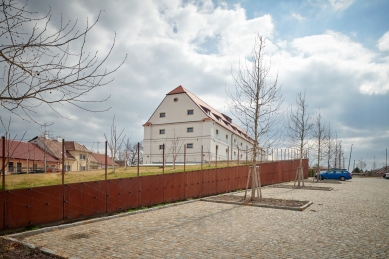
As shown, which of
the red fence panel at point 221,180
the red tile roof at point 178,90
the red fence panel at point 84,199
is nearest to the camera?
the red fence panel at point 84,199

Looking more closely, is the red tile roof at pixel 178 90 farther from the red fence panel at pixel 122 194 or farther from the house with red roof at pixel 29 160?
the red fence panel at pixel 122 194

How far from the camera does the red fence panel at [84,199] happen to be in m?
9.21

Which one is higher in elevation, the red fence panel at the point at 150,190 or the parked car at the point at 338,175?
the red fence panel at the point at 150,190

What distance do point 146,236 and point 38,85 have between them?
472cm

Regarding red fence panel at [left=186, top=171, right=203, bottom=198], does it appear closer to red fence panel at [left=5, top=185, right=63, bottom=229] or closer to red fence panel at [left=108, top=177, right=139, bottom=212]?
red fence panel at [left=108, top=177, right=139, bottom=212]

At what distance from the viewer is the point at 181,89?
4441cm

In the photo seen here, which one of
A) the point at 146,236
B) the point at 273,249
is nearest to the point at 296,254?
the point at 273,249

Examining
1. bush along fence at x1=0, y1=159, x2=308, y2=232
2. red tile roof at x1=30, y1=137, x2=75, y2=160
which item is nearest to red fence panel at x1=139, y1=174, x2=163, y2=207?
bush along fence at x1=0, y1=159, x2=308, y2=232

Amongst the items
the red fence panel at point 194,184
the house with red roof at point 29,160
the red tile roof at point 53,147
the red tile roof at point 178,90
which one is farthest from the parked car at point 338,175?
the red tile roof at point 53,147

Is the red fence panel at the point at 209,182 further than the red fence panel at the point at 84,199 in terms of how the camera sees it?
Yes

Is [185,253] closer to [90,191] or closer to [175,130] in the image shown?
[90,191]

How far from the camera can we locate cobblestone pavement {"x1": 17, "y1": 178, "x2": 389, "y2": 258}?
19.3 ft

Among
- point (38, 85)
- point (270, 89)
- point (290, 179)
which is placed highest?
point (270, 89)

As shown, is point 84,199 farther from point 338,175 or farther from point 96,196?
point 338,175
